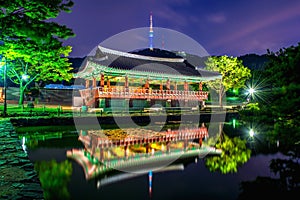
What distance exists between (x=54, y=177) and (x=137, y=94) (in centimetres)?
1956

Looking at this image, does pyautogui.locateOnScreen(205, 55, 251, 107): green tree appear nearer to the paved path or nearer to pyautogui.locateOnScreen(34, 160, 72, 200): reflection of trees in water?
pyautogui.locateOnScreen(34, 160, 72, 200): reflection of trees in water

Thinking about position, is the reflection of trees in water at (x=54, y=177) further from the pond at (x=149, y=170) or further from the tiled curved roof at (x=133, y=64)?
the tiled curved roof at (x=133, y=64)

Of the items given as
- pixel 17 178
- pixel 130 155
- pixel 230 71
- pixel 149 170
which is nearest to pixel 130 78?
pixel 230 71

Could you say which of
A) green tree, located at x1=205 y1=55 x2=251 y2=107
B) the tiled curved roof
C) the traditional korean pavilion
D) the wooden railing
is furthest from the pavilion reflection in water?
green tree, located at x1=205 y1=55 x2=251 y2=107

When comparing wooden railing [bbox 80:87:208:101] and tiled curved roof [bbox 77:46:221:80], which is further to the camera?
tiled curved roof [bbox 77:46:221:80]

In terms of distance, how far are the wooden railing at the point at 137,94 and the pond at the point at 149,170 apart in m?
12.5

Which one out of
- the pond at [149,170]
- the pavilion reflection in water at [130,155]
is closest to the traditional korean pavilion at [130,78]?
the pavilion reflection in water at [130,155]

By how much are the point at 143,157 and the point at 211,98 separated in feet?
144

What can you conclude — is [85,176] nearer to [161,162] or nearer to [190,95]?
[161,162]

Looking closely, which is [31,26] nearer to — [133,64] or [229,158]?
[229,158]

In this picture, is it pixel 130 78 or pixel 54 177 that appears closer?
pixel 54 177

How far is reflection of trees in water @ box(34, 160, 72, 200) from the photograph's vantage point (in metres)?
5.05

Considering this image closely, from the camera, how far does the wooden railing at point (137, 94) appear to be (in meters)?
23.0

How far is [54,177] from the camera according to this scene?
603 cm
